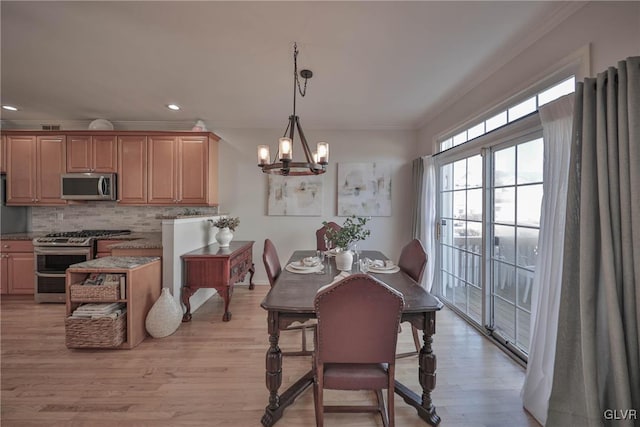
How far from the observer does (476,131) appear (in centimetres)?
285

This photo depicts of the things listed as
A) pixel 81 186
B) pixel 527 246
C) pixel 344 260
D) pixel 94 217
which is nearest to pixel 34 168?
pixel 81 186

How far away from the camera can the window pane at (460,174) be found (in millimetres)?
3069

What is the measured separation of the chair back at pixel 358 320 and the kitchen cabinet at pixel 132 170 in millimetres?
3757

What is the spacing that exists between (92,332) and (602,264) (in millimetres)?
3718

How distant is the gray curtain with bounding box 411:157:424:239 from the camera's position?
146 inches

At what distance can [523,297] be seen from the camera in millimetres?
2162

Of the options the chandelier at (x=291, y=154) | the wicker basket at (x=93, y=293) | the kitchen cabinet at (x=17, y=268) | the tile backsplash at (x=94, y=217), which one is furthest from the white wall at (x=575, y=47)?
the kitchen cabinet at (x=17, y=268)

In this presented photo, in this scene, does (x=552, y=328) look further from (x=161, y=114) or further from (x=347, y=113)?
(x=161, y=114)

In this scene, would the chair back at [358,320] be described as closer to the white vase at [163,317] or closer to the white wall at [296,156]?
the white vase at [163,317]

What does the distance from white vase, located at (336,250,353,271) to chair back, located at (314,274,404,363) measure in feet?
2.97

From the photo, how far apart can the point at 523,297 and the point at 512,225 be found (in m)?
0.63

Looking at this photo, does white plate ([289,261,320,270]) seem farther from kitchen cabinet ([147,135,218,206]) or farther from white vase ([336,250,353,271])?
kitchen cabinet ([147,135,218,206])

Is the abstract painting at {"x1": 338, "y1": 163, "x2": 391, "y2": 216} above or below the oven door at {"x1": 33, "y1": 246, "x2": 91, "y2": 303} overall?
above

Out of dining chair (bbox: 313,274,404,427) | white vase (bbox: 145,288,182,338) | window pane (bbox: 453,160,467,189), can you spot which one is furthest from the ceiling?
white vase (bbox: 145,288,182,338)
